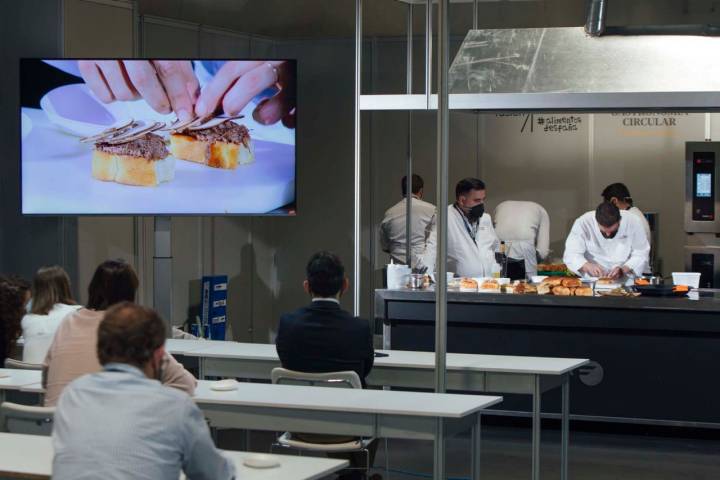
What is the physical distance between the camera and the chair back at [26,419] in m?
3.96

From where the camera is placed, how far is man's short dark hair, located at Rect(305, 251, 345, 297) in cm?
461

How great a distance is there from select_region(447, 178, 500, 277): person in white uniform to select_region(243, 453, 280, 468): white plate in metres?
4.57

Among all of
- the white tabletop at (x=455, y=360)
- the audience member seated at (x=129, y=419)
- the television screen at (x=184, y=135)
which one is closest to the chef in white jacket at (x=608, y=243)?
the television screen at (x=184, y=135)

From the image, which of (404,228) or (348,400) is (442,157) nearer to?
(348,400)

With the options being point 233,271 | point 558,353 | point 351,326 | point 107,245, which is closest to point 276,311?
point 233,271

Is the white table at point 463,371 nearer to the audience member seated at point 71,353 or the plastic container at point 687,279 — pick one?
the audience member seated at point 71,353

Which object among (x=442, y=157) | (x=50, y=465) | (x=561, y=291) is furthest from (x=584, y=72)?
(x=50, y=465)

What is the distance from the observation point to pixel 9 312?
530 cm

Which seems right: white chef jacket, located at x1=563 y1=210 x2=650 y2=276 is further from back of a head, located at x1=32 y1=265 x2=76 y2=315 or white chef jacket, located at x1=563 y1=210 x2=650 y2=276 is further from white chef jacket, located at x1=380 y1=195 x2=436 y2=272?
back of a head, located at x1=32 y1=265 x2=76 y2=315

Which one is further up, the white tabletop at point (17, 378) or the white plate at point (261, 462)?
the white tabletop at point (17, 378)

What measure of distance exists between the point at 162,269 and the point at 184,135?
82cm

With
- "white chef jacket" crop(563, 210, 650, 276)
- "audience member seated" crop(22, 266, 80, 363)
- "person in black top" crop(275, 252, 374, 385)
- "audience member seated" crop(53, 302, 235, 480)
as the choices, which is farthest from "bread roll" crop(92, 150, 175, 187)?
"audience member seated" crop(53, 302, 235, 480)

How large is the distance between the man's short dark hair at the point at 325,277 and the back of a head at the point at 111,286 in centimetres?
74

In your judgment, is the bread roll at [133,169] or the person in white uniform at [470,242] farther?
the person in white uniform at [470,242]
